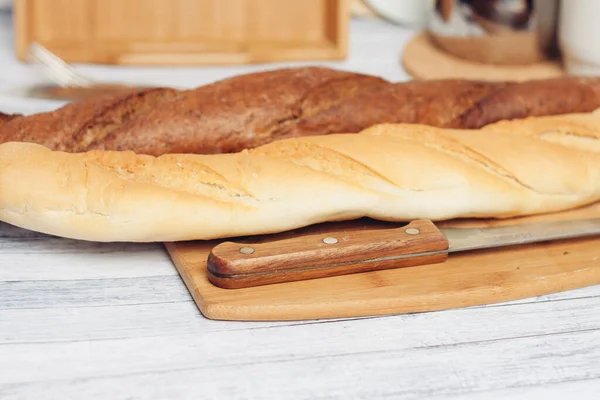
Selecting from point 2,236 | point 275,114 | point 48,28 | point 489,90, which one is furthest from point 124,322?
point 48,28

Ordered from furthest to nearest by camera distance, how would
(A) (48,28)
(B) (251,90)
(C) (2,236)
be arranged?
1. (A) (48,28)
2. (B) (251,90)
3. (C) (2,236)

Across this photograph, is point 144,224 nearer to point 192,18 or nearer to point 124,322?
point 124,322

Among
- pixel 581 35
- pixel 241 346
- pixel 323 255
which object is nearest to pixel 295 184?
pixel 323 255

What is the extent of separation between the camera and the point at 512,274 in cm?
94

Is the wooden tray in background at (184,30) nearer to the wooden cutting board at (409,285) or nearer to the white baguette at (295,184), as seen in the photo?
the white baguette at (295,184)

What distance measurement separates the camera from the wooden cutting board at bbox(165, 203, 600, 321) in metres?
0.87

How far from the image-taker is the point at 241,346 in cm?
82

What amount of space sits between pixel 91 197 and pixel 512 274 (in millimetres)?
493

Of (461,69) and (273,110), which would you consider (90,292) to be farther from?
(461,69)

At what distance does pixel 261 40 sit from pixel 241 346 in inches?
38.4

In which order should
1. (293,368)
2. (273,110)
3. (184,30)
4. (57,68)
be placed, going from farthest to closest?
(184,30) → (57,68) → (273,110) → (293,368)

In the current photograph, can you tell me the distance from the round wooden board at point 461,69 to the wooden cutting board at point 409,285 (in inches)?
26.4

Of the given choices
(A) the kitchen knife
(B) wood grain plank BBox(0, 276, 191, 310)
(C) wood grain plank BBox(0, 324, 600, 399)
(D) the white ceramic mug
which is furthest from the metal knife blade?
(D) the white ceramic mug

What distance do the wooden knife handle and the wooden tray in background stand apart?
76cm
